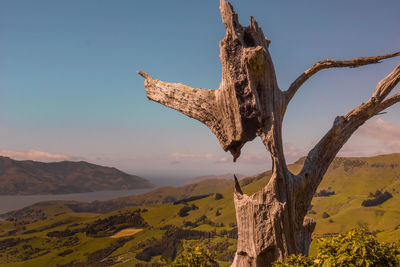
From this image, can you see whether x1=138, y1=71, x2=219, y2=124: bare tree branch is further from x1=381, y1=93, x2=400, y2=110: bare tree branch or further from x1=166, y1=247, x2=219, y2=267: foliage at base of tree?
x1=381, y1=93, x2=400, y2=110: bare tree branch

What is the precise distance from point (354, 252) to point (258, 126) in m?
6.63

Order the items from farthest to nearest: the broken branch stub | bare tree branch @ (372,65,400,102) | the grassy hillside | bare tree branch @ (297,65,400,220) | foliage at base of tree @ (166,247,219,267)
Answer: the grassy hillside → bare tree branch @ (372,65,400,102) → bare tree branch @ (297,65,400,220) → the broken branch stub → foliage at base of tree @ (166,247,219,267)

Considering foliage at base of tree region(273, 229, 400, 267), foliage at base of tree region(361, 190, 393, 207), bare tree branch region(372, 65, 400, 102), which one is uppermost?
bare tree branch region(372, 65, 400, 102)

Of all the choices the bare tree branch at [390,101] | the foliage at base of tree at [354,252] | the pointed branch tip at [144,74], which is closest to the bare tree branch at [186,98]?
the pointed branch tip at [144,74]

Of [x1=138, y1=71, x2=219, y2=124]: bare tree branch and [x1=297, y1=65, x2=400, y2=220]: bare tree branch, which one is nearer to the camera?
[x1=138, y1=71, x2=219, y2=124]: bare tree branch

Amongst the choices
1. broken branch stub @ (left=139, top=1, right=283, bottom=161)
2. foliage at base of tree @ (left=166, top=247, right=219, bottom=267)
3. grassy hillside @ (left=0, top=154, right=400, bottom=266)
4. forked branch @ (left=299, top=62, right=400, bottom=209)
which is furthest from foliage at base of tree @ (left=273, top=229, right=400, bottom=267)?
grassy hillside @ (left=0, top=154, right=400, bottom=266)

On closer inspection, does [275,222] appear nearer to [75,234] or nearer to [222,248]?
[222,248]

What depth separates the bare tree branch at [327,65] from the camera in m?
13.1

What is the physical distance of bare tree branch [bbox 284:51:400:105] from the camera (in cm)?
1312

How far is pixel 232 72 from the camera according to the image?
1186 cm

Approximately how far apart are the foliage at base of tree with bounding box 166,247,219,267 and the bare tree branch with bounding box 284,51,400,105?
29.2 feet

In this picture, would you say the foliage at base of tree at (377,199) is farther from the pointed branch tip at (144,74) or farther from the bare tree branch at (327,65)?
the pointed branch tip at (144,74)

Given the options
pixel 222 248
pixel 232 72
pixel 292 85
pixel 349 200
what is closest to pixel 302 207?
pixel 292 85

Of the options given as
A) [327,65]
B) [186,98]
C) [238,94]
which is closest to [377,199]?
[327,65]
